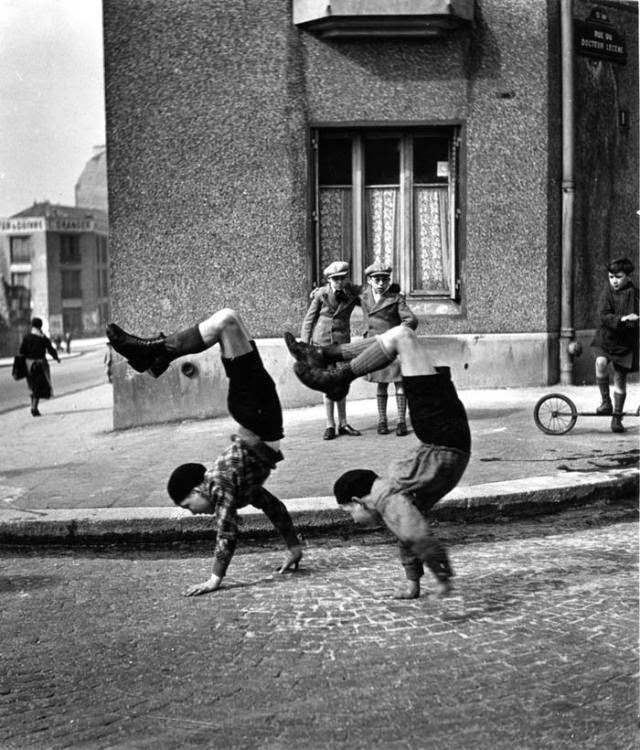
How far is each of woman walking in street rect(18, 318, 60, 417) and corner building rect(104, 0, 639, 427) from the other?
433cm

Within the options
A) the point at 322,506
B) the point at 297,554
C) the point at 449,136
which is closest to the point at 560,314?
the point at 449,136

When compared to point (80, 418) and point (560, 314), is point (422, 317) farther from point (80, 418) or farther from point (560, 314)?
point (80, 418)

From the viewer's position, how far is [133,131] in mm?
12289

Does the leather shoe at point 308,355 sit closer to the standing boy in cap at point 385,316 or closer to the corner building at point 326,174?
the standing boy in cap at point 385,316

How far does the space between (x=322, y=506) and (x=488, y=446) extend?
104 inches

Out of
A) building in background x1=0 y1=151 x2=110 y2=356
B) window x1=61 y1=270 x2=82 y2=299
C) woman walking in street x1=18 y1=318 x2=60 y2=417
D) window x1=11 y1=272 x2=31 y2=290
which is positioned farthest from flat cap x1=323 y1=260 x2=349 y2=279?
window x1=61 y1=270 x2=82 y2=299

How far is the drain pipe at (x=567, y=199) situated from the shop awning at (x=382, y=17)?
125cm

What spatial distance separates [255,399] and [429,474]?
105 cm

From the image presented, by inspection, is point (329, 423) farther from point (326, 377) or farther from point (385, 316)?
point (326, 377)

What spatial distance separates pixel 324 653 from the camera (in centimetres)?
454

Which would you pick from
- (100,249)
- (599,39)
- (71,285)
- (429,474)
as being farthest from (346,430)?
(100,249)


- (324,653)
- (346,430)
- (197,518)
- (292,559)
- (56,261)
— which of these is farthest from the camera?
(56,261)

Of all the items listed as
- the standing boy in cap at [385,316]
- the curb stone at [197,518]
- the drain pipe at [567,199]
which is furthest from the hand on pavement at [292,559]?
the drain pipe at [567,199]

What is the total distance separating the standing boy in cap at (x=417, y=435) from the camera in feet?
15.8
